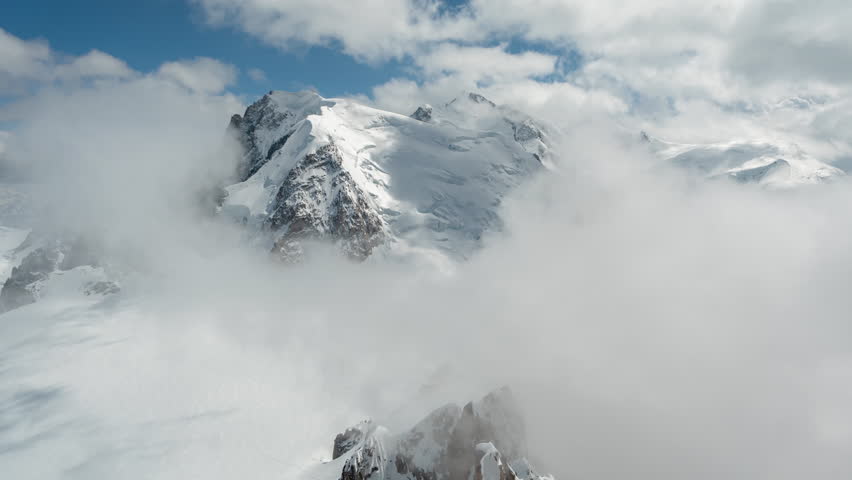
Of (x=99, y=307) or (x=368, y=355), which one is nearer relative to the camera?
(x=368, y=355)

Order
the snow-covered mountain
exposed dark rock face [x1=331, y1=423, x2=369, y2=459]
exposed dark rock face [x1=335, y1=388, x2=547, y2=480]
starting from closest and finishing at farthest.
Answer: the snow-covered mountain → exposed dark rock face [x1=335, y1=388, x2=547, y2=480] → exposed dark rock face [x1=331, y1=423, x2=369, y2=459]

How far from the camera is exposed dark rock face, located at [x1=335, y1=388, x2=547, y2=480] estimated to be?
155 feet

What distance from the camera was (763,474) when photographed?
10831 centimetres

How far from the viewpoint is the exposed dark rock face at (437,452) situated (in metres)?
47.3

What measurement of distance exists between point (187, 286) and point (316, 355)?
7504 cm

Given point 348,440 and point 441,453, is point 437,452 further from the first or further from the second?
point 348,440

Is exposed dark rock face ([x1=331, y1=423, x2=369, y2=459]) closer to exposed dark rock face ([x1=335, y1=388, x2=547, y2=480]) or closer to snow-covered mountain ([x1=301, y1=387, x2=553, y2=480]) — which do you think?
snow-covered mountain ([x1=301, y1=387, x2=553, y2=480])

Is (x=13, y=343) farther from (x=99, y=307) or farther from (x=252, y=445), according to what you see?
(x=252, y=445)

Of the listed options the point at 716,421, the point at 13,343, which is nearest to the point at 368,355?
the point at 716,421

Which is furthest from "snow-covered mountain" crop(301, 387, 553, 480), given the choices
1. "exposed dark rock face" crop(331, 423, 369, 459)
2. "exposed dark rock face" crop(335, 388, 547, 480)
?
"exposed dark rock face" crop(331, 423, 369, 459)

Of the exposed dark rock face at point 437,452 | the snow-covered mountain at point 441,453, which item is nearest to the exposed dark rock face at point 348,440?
the snow-covered mountain at point 441,453

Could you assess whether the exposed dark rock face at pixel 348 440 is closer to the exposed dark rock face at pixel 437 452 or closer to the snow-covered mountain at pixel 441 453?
the snow-covered mountain at pixel 441 453

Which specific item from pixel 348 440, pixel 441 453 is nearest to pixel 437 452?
pixel 441 453

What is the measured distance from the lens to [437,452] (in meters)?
49.1
